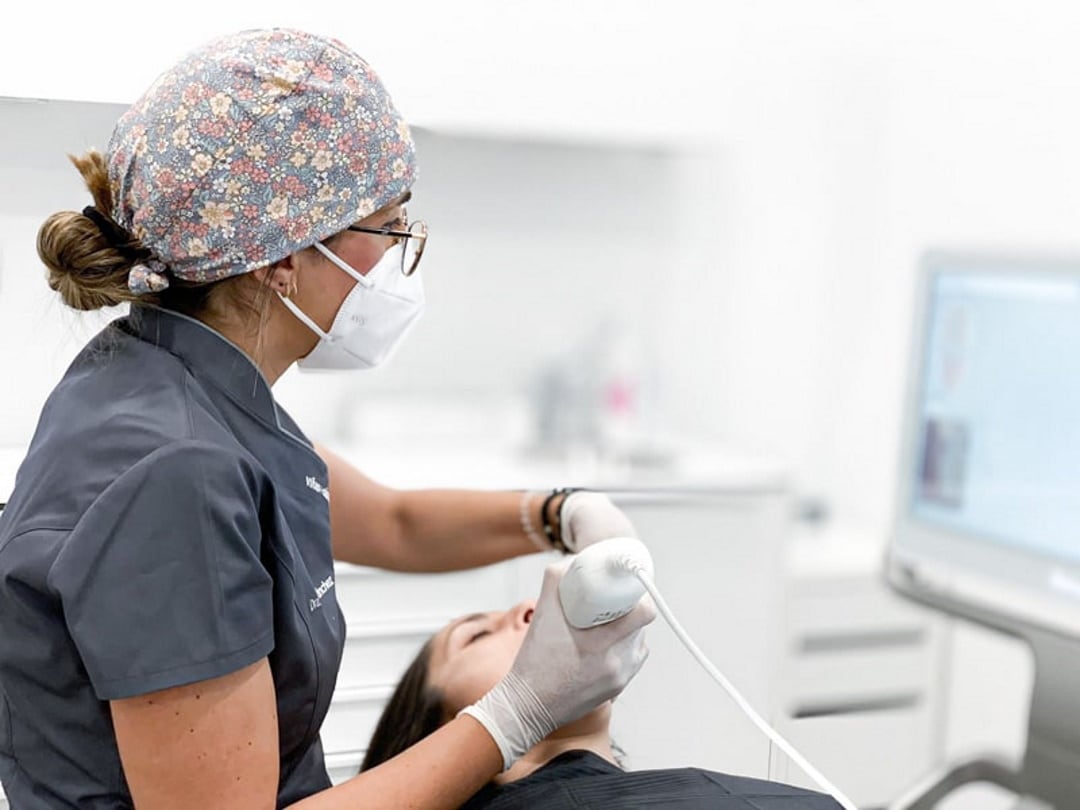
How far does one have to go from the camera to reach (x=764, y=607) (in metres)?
1.54

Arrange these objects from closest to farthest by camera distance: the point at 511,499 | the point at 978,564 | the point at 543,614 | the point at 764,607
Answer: the point at 543,614 < the point at 511,499 < the point at 764,607 < the point at 978,564

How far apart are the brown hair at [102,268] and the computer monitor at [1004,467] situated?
3.45 ft

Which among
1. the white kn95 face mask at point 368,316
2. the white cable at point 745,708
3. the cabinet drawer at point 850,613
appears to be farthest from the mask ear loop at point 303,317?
the cabinet drawer at point 850,613

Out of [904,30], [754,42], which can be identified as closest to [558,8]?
[754,42]

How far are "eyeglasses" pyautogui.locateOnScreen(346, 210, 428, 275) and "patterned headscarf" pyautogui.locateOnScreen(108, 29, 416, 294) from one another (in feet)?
0.17

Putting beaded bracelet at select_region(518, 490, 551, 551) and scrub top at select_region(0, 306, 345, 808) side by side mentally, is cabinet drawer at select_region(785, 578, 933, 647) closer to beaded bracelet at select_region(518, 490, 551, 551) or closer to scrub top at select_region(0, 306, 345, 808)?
beaded bracelet at select_region(518, 490, 551, 551)

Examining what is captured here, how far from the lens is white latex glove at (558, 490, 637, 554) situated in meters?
1.10

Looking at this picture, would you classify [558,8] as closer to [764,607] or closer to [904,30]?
[764,607]

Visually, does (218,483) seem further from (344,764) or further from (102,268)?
(344,764)

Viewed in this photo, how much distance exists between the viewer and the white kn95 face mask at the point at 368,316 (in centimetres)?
92

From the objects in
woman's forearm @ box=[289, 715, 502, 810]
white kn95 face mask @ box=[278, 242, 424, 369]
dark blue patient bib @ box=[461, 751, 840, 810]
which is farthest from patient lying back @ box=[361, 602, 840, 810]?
white kn95 face mask @ box=[278, 242, 424, 369]

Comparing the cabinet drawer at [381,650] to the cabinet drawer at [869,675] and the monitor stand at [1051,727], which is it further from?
the cabinet drawer at [869,675]

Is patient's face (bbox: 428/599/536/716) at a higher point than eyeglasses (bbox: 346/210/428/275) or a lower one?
lower

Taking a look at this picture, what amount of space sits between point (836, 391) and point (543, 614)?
1.96m
